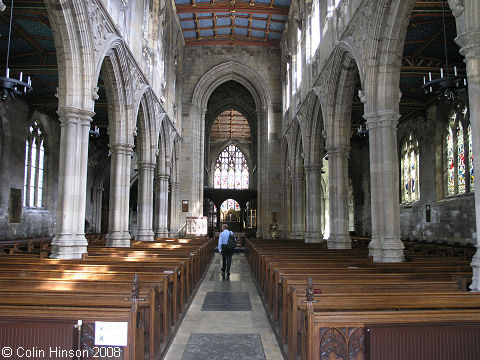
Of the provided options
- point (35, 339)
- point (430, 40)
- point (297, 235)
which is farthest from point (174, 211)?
point (35, 339)

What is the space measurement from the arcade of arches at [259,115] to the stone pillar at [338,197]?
0.05 meters

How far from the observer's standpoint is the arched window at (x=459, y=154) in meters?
17.0

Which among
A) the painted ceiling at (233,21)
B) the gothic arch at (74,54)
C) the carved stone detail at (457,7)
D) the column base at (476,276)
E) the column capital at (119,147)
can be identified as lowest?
the column base at (476,276)

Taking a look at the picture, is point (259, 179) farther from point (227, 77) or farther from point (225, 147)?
point (225, 147)

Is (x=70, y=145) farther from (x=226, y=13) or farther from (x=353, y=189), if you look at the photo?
(x=353, y=189)

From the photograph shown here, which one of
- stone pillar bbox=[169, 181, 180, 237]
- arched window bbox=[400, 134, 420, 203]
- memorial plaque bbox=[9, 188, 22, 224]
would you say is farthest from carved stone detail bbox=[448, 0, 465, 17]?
stone pillar bbox=[169, 181, 180, 237]

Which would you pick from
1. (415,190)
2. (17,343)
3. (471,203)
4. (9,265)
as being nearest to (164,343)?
(17,343)

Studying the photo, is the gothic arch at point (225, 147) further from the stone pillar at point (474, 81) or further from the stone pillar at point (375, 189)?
the stone pillar at point (474, 81)

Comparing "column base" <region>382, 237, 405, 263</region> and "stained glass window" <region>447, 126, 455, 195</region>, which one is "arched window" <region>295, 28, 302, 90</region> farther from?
"column base" <region>382, 237, 405, 263</region>

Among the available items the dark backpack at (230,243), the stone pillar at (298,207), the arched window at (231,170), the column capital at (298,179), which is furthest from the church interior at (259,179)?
the arched window at (231,170)

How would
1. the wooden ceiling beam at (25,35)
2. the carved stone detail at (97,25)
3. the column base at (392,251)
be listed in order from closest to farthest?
the column base at (392,251)
the carved stone detail at (97,25)
the wooden ceiling beam at (25,35)

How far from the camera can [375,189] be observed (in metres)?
9.75

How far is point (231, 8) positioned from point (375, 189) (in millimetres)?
14843

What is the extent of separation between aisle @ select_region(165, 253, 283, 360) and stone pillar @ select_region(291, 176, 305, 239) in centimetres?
1161
